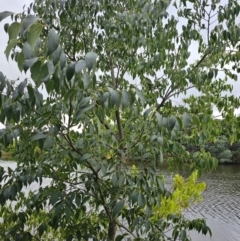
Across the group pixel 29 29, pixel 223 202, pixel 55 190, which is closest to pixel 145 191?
pixel 55 190

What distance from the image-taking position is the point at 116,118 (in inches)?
109

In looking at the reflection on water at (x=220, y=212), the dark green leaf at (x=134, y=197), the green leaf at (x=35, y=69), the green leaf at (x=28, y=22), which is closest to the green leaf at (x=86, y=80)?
the green leaf at (x=35, y=69)

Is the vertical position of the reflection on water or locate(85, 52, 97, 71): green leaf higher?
locate(85, 52, 97, 71): green leaf

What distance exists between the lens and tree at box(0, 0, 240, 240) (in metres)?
1.51

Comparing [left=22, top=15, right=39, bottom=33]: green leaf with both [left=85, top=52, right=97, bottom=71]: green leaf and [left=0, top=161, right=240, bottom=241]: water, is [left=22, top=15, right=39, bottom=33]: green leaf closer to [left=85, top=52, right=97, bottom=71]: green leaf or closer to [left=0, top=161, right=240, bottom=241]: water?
[left=85, top=52, right=97, bottom=71]: green leaf

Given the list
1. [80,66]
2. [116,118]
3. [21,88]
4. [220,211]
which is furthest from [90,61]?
[220,211]

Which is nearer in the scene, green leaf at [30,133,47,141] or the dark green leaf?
green leaf at [30,133,47,141]

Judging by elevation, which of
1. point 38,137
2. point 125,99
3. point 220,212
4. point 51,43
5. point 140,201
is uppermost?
point 51,43

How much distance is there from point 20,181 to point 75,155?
35cm

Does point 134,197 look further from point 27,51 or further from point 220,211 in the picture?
point 220,211

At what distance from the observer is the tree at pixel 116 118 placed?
1509 millimetres

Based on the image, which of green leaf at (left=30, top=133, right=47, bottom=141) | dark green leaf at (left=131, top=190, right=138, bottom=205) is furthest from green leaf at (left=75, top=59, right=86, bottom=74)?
dark green leaf at (left=131, top=190, right=138, bottom=205)

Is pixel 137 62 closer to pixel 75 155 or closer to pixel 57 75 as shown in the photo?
pixel 75 155

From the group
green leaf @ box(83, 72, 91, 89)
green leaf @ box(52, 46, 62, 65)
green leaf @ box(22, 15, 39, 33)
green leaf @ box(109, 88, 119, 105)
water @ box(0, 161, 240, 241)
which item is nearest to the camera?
green leaf @ box(22, 15, 39, 33)
